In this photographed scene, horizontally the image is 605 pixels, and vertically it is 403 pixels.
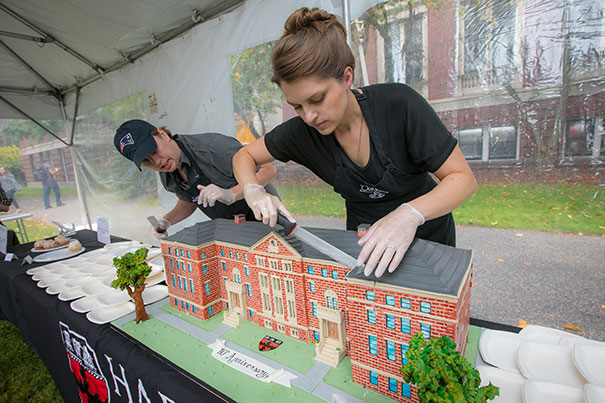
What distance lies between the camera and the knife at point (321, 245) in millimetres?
1167

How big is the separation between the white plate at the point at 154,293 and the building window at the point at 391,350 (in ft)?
4.98

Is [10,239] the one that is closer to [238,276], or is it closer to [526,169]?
[238,276]

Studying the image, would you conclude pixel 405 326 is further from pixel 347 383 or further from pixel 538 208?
pixel 538 208

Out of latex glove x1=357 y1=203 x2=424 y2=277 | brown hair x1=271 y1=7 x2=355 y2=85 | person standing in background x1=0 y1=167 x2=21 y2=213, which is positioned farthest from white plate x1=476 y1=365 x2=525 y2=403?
person standing in background x1=0 y1=167 x2=21 y2=213

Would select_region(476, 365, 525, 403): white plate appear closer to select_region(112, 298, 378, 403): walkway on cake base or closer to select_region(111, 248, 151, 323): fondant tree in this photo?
select_region(112, 298, 378, 403): walkway on cake base

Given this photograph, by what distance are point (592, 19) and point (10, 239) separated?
5715 millimetres

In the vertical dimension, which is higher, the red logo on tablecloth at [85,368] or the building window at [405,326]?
the building window at [405,326]

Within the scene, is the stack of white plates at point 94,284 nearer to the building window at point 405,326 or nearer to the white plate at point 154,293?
the white plate at point 154,293

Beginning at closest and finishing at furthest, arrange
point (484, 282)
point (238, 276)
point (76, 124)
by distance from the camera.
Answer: point (238, 276)
point (484, 282)
point (76, 124)

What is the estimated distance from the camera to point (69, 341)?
5.97 feet

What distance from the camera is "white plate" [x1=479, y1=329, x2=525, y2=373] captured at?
1.12 metres

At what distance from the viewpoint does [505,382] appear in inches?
41.1

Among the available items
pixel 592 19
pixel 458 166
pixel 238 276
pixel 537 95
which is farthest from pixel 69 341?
pixel 592 19

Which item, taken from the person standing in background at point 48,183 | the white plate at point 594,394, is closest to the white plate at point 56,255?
the white plate at point 594,394
